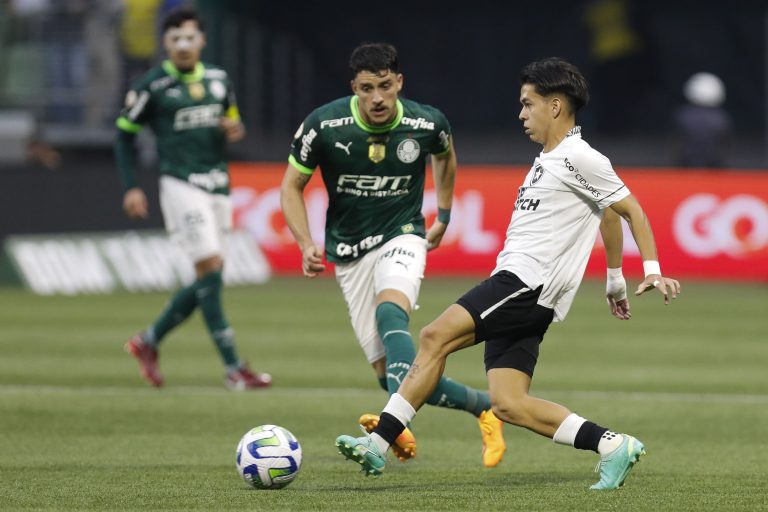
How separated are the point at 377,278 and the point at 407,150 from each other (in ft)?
2.34

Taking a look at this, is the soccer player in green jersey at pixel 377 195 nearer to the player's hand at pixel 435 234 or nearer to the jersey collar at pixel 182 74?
the player's hand at pixel 435 234

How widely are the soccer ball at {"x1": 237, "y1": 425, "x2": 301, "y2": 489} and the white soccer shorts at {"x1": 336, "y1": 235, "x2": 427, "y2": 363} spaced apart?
1407 millimetres

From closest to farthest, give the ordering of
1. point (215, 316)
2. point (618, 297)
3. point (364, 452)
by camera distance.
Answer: point (364, 452), point (618, 297), point (215, 316)

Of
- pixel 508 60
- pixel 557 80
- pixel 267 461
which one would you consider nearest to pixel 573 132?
pixel 557 80

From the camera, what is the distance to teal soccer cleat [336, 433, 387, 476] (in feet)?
22.9

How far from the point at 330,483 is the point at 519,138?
20901mm

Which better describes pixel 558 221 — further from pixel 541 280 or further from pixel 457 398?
pixel 457 398

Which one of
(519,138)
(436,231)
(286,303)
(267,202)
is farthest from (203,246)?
(519,138)

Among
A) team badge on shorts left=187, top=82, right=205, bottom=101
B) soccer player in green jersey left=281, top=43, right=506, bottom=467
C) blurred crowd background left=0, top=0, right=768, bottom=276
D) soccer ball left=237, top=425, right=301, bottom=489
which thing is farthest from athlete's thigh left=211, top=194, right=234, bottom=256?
blurred crowd background left=0, top=0, right=768, bottom=276

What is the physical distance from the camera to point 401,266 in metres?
8.57

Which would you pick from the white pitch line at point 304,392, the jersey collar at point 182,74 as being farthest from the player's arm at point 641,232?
the jersey collar at point 182,74

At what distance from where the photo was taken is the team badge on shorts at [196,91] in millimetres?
11945

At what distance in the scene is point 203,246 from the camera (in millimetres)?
11734

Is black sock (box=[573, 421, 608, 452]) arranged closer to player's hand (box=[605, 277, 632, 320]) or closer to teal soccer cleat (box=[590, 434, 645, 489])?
teal soccer cleat (box=[590, 434, 645, 489])
